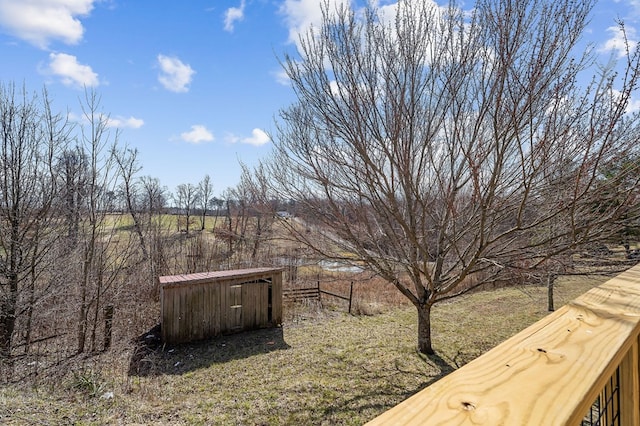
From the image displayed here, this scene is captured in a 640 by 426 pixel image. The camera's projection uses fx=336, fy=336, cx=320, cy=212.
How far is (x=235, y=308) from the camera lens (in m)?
9.76

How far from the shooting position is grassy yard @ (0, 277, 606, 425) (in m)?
4.79

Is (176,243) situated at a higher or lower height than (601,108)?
lower

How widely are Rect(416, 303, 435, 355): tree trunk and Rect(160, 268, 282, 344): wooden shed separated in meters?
4.83

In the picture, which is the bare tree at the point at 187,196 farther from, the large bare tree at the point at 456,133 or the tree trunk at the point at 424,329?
the tree trunk at the point at 424,329

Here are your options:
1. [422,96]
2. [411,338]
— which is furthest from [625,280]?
[411,338]

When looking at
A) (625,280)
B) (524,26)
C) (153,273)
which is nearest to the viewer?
(625,280)

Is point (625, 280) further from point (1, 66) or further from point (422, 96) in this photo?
point (1, 66)

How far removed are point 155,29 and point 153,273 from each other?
8908 millimetres

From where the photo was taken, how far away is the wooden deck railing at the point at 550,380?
0.48m

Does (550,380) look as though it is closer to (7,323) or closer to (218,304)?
(7,323)

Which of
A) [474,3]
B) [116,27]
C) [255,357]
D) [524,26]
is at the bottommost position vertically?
[255,357]

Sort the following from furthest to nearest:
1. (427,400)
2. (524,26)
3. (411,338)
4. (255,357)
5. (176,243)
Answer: (176,243) < (411,338) < (255,357) < (524,26) < (427,400)

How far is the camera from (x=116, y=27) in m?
6.05

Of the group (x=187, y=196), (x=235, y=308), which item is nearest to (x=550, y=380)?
(x=235, y=308)
